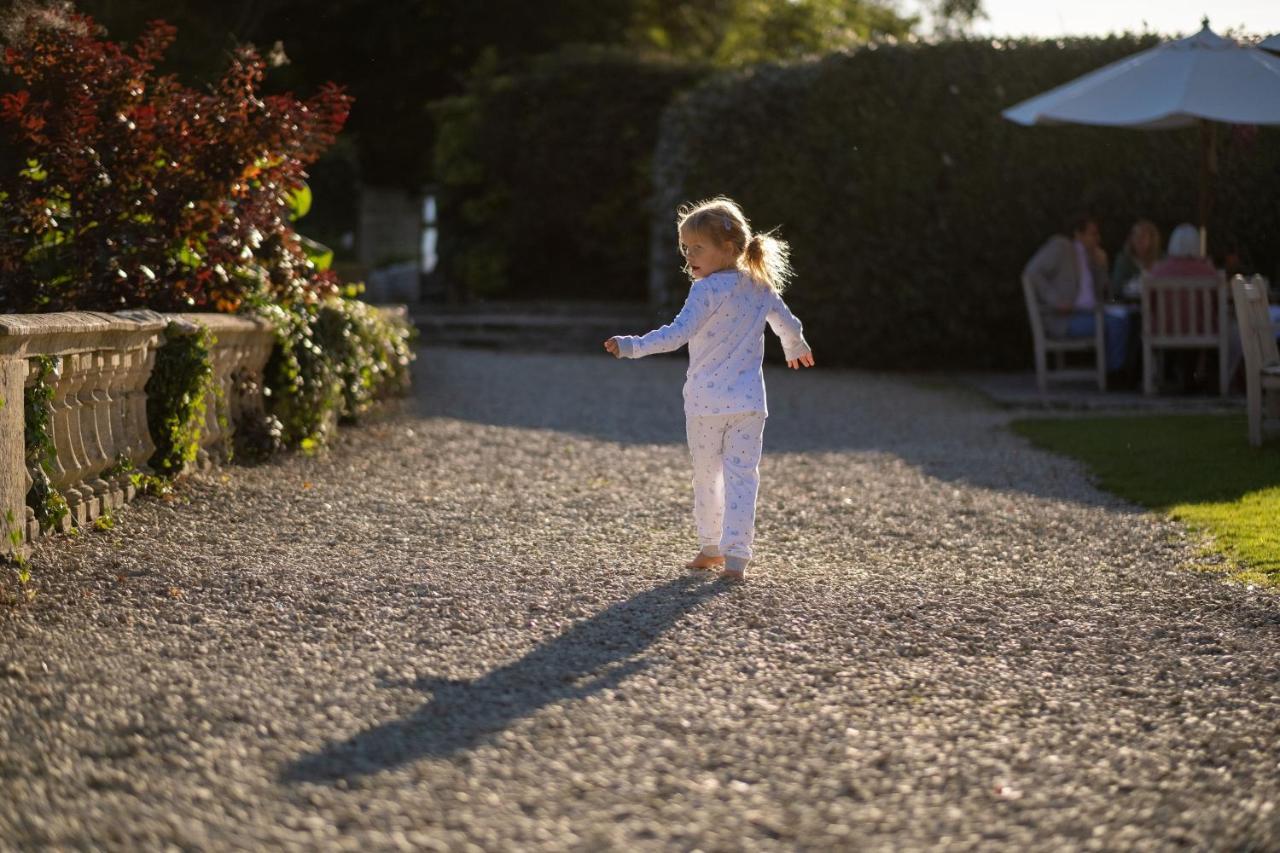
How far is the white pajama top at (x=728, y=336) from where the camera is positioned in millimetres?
5301

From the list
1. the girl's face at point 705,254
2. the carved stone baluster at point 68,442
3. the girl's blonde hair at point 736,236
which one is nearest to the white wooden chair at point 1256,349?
the girl's blonde hair at point 736,236

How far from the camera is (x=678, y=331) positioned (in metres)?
5.23

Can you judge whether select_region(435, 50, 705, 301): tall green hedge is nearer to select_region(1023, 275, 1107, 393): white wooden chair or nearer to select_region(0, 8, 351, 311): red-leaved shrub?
select_region(1023, 275, 1107, 393): white wooden chair

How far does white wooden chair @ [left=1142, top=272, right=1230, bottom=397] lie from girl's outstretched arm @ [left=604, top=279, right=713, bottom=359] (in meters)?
7.07

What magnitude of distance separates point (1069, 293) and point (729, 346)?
8.07 meters

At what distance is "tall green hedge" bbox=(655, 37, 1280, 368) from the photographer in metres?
14.2

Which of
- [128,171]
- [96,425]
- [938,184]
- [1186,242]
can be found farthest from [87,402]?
[938,184]

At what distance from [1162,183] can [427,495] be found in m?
9.39

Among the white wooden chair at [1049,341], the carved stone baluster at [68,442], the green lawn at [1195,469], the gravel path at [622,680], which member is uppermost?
the white wooden chair at [1049,341]

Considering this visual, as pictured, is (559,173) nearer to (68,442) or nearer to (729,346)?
(68,442)

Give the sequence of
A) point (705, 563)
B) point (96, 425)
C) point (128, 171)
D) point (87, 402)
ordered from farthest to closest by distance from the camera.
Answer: point (128, 171), point (96, 425), point (87, 402), point (705, 563)

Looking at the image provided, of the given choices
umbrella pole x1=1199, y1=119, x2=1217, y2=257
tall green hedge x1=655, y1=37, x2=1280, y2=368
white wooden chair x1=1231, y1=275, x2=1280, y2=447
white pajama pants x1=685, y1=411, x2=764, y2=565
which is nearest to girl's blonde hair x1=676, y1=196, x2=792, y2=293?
white pajama pants x1=685, y1=411, x2=764, y2=565

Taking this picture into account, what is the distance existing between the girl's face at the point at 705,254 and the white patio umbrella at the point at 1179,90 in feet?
Answer: 20.4

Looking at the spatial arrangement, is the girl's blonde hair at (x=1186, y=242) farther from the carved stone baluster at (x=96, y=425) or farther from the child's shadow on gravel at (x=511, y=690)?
the carved stone baluster at (x=96, y=425)
